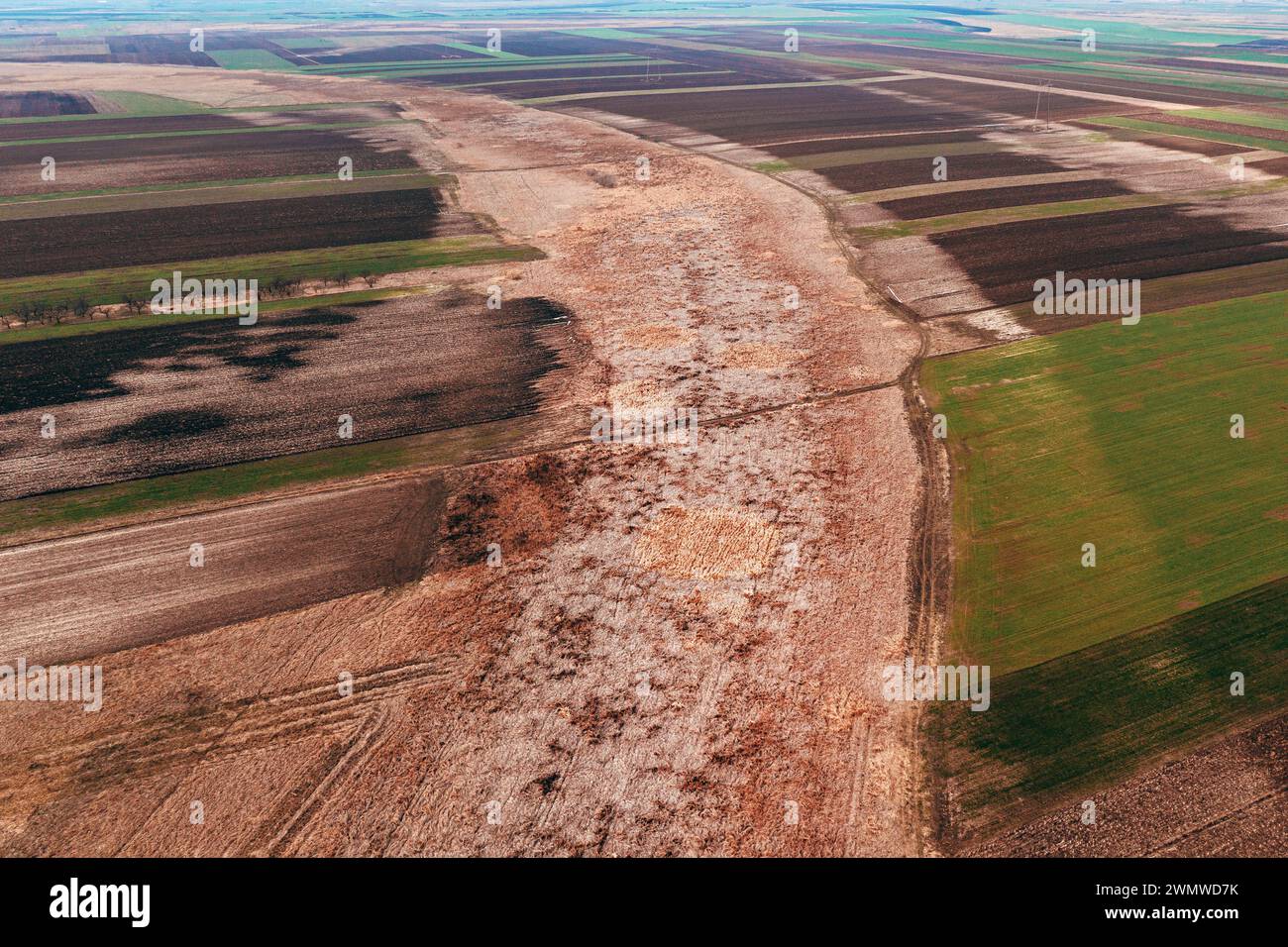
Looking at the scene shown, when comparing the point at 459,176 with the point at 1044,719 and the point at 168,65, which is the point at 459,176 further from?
the point at 168,65

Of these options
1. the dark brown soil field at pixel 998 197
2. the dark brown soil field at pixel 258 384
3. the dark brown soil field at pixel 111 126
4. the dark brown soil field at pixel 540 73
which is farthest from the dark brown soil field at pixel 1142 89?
the dark brown soil field at pixel 111 126

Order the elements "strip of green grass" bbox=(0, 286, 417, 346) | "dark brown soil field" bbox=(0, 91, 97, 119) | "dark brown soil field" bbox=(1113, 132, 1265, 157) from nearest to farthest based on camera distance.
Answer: "strip of green grass" bbox=(0, 286, 417, 346) → "dark brown soil field" bbox=(1113, 132, 1265, 157) → "dark brown soil field" bbox=(0, 91, 97, 119)

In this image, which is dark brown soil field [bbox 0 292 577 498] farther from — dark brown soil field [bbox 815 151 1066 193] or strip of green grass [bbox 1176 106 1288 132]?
strip of green grass [bbox 1176 106 1288 132]

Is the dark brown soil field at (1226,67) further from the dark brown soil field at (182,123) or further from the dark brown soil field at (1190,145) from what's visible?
the dark brown soil field at (182,123)

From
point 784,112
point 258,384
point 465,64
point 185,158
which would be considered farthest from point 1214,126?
point 465,64

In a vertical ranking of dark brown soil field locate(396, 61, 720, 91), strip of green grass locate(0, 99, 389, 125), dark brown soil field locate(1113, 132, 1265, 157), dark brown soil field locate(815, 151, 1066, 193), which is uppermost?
dark brown soil field locate(396, 61, 720, 91)

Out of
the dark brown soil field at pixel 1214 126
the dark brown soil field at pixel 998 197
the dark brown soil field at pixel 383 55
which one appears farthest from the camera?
the dark brown soil field at pixel 383 55

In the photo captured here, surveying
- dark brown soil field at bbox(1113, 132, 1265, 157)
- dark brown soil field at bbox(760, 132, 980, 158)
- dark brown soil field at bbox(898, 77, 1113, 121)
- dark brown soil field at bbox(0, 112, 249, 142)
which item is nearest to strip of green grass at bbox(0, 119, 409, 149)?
dark brown soil field at bbox(0, 112, 249, 142)

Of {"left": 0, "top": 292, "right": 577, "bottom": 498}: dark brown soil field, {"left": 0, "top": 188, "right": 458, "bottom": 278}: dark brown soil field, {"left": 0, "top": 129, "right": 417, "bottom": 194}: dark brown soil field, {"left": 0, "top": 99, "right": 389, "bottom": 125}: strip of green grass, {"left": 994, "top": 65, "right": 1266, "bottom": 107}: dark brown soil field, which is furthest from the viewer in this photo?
{"left": 994, "top": 65, "right": 1266, "bottom": 107}: dark brown soil field
